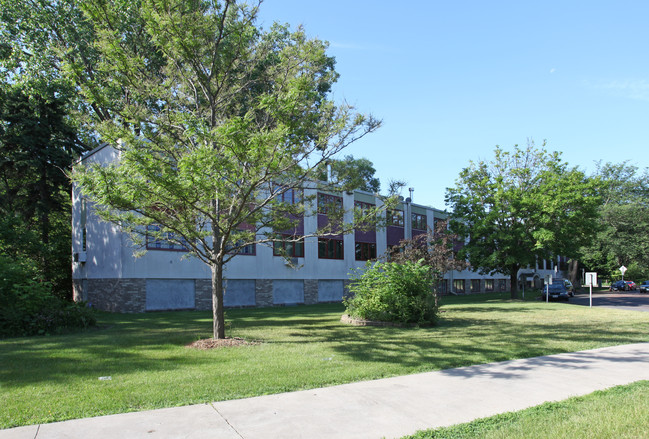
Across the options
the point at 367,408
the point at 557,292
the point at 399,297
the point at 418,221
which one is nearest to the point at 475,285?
the point at 418,221

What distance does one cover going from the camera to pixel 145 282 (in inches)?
904

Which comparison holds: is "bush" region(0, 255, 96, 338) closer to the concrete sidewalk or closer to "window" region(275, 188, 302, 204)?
"window" region(275, 188, 302, 204)

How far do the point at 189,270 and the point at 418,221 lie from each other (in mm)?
25306

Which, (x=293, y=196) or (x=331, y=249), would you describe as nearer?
(x=293, y=196)

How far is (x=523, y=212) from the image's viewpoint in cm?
3462

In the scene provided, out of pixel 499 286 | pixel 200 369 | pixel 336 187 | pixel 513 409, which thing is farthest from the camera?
pixel 499 286

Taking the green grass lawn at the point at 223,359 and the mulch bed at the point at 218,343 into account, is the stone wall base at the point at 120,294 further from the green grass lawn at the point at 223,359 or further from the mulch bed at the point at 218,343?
the mulch bed at the point at 218,343

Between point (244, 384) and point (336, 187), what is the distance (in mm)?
6845

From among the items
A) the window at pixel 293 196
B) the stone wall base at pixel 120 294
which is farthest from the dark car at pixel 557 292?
the stone wall base at pixel 120 294

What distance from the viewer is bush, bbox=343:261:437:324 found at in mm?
15133

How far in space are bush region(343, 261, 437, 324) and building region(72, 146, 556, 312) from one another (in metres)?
1.77

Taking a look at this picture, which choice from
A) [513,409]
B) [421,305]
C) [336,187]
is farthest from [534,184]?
[513,409]

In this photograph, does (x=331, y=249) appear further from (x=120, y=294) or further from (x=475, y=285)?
(x=475, y=285)

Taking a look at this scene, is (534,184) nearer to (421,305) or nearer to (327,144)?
(421,305)
